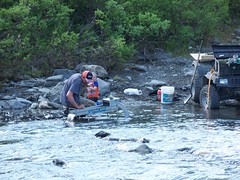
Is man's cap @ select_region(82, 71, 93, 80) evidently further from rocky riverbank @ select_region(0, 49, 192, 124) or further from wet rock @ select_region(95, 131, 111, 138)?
wet rock @ select_region(95, 131, 111, 138)

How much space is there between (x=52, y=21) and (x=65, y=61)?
1777mm

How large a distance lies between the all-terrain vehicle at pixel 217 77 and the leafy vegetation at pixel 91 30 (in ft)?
19.2

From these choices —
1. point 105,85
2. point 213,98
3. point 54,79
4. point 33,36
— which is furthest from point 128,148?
point 33,36

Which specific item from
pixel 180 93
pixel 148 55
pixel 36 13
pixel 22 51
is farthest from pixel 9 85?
pixel 148 55

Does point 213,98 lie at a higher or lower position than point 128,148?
higher

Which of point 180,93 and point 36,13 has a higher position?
point 36,13

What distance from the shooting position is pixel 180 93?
2214cm

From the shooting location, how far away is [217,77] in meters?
18.3

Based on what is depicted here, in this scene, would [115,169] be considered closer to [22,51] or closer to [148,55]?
[22,51]

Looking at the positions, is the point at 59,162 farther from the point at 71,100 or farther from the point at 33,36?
the point at 33,36

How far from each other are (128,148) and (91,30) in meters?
14.6

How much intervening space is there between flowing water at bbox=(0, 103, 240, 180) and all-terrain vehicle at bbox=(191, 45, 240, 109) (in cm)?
80

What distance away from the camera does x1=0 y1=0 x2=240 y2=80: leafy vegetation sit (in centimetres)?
2389

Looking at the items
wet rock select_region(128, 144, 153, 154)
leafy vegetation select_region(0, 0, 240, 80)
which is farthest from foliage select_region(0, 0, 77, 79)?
wet rock select_region(128, 144, 153, 154)
